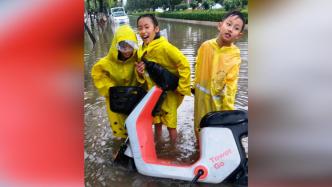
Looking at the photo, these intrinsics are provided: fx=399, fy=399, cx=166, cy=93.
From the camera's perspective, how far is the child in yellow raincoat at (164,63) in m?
1.76

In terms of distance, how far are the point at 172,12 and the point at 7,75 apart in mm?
730

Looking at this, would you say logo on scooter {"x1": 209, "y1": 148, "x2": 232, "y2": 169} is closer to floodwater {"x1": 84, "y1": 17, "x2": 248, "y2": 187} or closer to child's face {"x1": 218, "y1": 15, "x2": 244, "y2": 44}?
floodwater {"x1": 84, "y1": 17, "x2": 248, "y2": 187}

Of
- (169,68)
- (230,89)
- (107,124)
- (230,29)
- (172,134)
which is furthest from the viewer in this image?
(107,124)

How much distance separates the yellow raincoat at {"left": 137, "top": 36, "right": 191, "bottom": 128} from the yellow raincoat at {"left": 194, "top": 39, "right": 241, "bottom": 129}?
0.09 meters

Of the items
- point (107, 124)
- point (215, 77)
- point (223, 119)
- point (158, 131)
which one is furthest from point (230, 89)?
point (107, 124)

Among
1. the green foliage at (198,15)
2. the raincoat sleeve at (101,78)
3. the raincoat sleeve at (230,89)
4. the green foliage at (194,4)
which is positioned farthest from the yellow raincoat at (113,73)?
the raincoat sleeve at (230,89)

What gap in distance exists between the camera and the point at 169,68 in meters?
1.92

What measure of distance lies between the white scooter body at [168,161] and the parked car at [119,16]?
406 millimetres

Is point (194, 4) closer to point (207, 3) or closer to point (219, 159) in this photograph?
point (207, 3)

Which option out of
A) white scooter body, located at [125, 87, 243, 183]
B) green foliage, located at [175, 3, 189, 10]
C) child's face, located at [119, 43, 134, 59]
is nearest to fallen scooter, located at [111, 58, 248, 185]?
white scooter body, located at [125, 87, 243, 183]

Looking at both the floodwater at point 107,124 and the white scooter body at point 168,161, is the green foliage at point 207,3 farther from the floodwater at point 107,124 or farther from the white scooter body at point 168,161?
the white scooter body at point 168,161

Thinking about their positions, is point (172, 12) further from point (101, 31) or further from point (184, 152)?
point (184, 152)

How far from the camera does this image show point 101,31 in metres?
1.75

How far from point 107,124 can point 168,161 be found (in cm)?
39
